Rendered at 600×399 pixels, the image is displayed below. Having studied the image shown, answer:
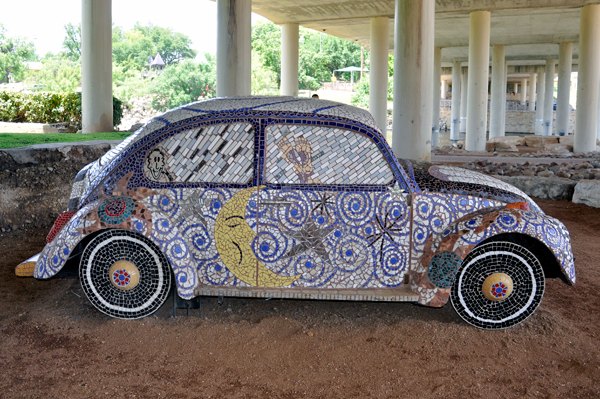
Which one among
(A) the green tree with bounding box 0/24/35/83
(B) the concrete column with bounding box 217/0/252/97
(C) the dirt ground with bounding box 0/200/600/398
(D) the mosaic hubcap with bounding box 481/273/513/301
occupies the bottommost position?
(C) the dirt ground with bounding box 0/200/600/398

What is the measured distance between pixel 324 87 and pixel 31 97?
41.9 meters

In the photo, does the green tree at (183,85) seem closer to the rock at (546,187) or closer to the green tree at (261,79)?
the green tree at (261,79)

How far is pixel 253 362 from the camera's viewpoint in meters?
3.63

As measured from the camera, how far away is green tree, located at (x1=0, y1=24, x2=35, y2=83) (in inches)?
1930

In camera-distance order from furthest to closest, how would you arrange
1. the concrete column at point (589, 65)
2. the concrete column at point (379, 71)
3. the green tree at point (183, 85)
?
the green tree at point (183, 85)
the concrete column at point (379, 71)
the concrete column at point (589, 65)

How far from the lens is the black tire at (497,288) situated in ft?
13.2

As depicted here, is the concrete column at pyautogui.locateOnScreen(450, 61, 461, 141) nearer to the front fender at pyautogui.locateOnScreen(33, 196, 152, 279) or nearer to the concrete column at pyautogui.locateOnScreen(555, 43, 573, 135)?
the concrete column at pyautogui.locateOnScreen(555, 43, 573, 135)

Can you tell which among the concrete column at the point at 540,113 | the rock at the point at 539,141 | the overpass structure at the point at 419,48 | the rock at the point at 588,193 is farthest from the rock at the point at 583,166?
the concrete column at the point at 540,113

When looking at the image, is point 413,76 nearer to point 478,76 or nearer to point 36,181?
point 36,181

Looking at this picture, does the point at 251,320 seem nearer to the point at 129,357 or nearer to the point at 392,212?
the point at 129,357

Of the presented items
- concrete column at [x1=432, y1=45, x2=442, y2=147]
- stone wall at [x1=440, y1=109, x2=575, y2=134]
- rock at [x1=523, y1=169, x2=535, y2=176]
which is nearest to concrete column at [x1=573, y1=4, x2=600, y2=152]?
rock at [x1=523, y1=169, x2=535, y2=176]

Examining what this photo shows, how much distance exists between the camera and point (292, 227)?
4043 millimetres

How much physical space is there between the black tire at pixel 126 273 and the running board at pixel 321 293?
1.15ft

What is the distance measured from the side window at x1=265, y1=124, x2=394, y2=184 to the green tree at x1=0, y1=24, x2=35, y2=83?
52045mm
